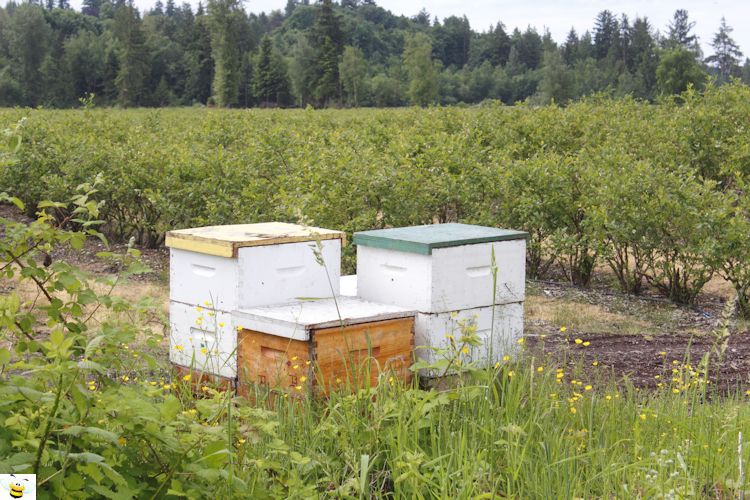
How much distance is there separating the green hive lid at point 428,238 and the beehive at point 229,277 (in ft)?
0.61

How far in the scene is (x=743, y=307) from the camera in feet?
27.3

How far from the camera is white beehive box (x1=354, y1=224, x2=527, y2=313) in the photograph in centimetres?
439

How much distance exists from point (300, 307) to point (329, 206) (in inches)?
183

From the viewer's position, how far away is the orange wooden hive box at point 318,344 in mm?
3955

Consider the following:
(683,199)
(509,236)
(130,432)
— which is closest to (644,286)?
(683,199)

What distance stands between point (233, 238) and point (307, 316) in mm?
590

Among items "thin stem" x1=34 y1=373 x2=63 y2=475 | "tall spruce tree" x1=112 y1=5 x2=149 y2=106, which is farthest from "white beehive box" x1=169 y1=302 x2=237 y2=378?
"tall spruce tree" x1=112 y1=5 x2=149 y2=106

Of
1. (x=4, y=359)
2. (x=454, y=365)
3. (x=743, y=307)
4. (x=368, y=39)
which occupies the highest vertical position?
(x=368, y=39)

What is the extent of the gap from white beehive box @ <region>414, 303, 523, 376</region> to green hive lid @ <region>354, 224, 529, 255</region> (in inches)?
12.8

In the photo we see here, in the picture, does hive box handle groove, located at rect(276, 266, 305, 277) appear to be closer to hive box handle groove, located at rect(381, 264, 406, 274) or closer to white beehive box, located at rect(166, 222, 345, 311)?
white beehive box, located at rect(166, 222, 345, 311)

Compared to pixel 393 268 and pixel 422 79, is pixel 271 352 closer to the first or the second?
pixel 393 268

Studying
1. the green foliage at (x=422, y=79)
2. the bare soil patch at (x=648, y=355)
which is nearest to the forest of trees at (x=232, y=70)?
the green foliage at (x=422, y=79)

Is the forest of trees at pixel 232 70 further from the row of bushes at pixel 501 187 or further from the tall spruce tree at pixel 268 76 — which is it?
the row of bushes at pixel 501 187

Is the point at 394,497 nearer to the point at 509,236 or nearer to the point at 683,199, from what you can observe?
the point at 509,236
